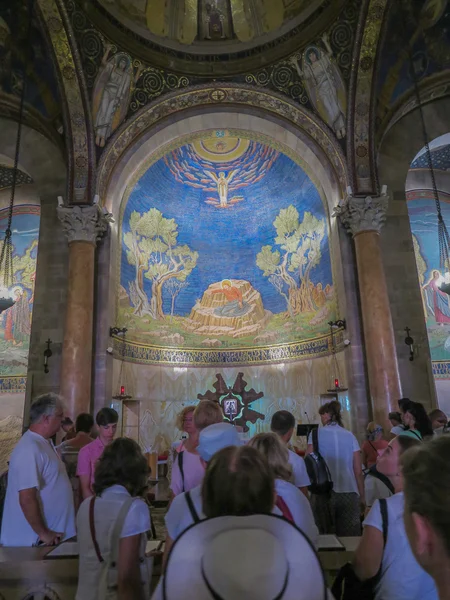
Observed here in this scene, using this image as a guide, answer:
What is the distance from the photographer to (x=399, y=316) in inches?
431

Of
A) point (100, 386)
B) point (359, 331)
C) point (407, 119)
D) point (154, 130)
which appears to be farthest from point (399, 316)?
point (154, 130)

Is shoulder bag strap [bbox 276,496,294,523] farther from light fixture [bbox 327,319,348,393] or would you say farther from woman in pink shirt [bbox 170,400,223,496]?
light fixture [bbox 327,319,348,393]

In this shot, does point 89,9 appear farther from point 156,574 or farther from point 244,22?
point 156,574

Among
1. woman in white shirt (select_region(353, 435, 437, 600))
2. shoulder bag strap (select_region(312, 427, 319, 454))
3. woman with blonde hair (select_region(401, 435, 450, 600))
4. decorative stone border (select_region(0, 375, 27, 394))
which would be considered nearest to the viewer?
woman with blonde hair (select_region(401, 435, 450, 600))

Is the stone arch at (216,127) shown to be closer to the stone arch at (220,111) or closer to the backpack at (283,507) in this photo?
the stone arch at (220,111)

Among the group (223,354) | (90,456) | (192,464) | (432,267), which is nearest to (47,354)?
(223,354)

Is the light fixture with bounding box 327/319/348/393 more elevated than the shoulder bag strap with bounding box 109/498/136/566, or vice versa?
the light fixture with bounding box 327/319/348/393

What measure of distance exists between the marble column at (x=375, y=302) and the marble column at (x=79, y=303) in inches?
250

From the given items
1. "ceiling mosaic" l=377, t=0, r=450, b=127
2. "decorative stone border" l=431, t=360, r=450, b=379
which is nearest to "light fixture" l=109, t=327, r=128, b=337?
"ceiling mosaic" l=377, t=0, r=450, b=127

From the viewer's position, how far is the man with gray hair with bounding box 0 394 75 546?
299 cm

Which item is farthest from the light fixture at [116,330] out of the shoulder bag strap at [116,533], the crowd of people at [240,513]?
the shoulder bag strap at [116,533]

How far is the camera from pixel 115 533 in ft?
6.92

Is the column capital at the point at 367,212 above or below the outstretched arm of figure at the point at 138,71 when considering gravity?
below

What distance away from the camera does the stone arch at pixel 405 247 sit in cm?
1048
